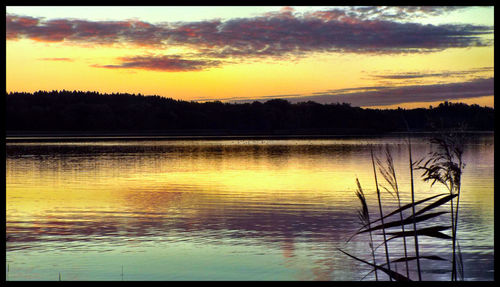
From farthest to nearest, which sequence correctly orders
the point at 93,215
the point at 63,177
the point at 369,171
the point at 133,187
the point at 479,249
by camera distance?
the point at 369,171
the point at 63,177
the point at 133,187
the point at 93,215
the point at 479,249

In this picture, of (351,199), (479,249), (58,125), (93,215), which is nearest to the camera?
(479,249)

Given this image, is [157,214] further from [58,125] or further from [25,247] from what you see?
[58,125]

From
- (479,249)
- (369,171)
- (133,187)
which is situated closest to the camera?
(479,249)

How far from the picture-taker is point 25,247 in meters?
12.2

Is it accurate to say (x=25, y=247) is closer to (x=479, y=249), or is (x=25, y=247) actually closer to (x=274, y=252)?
(x=274, y=252)

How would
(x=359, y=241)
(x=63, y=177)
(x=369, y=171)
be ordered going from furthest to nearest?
(x=369, y=171) → (x=63, y=177) → (x=359, y=241)

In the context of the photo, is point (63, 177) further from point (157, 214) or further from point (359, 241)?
point (359, 241)

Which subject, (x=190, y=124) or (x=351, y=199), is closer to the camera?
(x=351, y=199)

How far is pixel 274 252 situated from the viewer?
1184cm

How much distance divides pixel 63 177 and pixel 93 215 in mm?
13698

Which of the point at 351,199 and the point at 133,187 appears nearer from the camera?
the point at 351,199

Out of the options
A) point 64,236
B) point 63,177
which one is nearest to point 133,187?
point 63,177

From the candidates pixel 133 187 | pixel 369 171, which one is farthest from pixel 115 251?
pixel 369 171

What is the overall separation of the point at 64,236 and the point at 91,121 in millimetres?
157711
